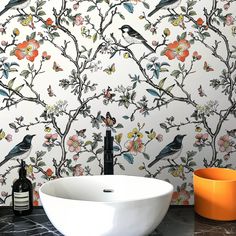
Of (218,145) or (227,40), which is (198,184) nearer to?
(218,145)

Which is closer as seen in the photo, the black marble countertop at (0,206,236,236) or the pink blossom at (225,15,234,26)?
the black marble countertop at (0,206,236,236)

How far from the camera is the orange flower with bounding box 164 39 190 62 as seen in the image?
1704mm

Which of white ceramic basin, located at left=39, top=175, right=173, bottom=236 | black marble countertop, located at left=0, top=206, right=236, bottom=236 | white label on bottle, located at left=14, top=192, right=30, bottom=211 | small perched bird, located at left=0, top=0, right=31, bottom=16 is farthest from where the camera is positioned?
small perched bird, located at left=0, top=0, right=31, bottom=16

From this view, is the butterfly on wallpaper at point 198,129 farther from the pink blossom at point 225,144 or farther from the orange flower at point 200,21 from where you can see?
the orange flower at point 200,21

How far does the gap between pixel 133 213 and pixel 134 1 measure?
88 centimetres

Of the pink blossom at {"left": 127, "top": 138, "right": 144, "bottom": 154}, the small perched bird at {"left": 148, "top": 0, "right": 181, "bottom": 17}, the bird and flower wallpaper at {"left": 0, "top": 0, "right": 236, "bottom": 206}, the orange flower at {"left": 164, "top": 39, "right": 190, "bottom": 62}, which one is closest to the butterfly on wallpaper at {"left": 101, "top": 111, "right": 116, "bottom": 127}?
the bird and flower wallpaper at {"left": 0, "top": 0, "right": 236, "bottom": 206}

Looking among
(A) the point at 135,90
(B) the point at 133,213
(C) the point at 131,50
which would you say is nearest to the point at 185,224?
(B) the point at 133,213

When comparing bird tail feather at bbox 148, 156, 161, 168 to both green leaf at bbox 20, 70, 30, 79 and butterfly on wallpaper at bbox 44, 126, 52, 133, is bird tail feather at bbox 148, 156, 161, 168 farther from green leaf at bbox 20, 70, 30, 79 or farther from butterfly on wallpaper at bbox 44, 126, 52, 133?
green leaf at bbox 20, 70, 30, 79

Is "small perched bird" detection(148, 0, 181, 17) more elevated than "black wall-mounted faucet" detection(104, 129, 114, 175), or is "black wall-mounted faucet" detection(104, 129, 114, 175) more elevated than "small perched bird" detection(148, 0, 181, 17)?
"small perched bird" detection(148, 0, 181, 17)

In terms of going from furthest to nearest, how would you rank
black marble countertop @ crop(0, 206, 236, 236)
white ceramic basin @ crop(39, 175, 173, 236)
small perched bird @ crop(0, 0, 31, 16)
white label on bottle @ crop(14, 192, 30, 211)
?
small perched bird @ crop(0, 0, 31, 16)
white label on bottle @ crop(14, 192, 30, 211)
black marble countertop @ crop(0, 206, 236, 236)
white ceramic basin @ crop(39, 175, 173, 236)

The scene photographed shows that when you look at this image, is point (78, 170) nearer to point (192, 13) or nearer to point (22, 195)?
point (22, 195)

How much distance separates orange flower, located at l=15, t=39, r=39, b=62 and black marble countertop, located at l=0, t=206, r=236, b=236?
60 cm

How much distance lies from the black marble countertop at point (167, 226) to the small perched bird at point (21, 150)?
0.74ft

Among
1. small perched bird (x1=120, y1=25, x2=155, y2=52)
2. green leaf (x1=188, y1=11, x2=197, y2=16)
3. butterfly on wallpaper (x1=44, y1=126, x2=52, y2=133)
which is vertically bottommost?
butterfly on wallpaper (x1=44, y1=126, x2=52, y2=133)
